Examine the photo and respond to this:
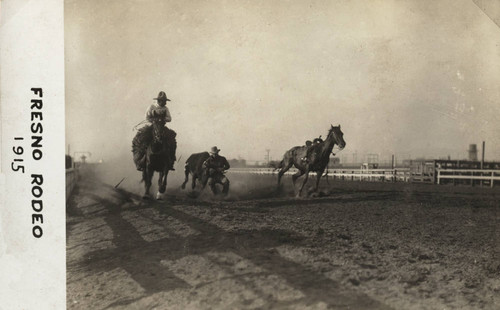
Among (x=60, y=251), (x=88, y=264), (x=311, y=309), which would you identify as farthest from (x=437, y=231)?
(x=60, y=251)

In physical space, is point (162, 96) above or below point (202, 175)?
above

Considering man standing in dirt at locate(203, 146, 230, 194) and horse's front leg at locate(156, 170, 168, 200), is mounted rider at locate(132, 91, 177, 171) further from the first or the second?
man standing in dirt at locate(203, 146, 230, 194)

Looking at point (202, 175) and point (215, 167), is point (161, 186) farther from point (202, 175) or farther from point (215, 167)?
point (202, 175)

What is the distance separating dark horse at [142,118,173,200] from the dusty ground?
1.26m

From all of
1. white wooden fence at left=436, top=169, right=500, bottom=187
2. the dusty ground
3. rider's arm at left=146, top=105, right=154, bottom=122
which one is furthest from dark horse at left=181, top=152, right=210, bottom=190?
white wooden fence at left=436, top=169, right=500, bottom=187

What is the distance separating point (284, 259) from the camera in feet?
14.2

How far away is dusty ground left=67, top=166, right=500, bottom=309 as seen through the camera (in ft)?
12.5

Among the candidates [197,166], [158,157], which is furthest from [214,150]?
[158,157]

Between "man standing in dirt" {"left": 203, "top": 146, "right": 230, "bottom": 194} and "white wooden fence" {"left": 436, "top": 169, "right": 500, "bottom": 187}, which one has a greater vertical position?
"man standing in dirt" {"left": 203, "top": 146, "right": 230, "bottom": 194}

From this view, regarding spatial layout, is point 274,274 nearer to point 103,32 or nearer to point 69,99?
point 69,99

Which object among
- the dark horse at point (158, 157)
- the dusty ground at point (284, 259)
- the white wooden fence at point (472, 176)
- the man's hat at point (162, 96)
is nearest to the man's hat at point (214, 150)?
the dark horse at point (158, 157)

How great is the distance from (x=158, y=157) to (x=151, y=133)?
54 centimetres

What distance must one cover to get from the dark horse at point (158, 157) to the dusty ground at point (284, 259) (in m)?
1.26

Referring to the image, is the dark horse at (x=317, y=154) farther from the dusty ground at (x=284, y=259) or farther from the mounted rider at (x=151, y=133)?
the mounted rider at (x=151, y=133)
